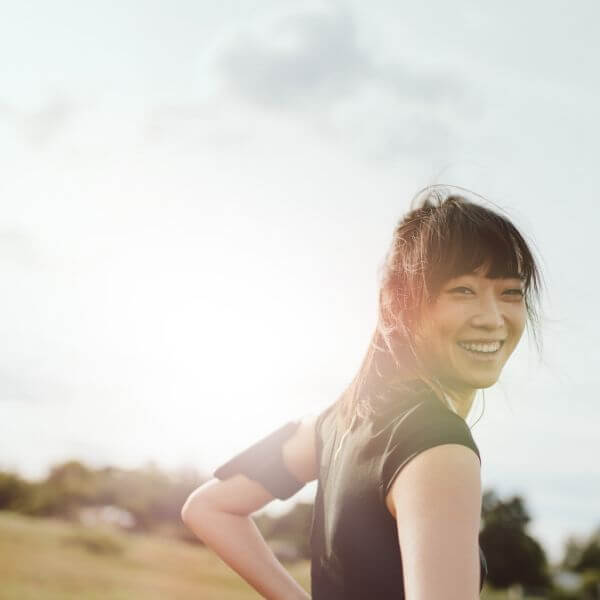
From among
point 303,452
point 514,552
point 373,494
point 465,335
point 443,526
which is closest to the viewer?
point 443,526

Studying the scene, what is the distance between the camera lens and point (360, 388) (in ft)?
5.07

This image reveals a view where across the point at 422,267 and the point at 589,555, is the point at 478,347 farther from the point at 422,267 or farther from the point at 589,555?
the point at 589,555

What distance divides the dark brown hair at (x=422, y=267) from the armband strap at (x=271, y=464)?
0.93 feet

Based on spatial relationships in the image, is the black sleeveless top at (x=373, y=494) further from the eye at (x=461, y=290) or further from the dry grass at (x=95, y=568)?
the dry grass at (x=95, y=568)

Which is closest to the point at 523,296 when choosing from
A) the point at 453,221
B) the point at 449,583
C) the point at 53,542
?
the point at 453,221

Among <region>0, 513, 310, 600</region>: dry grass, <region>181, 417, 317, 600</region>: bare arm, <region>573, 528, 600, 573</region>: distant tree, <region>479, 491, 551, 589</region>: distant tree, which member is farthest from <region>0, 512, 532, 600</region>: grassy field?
<region>573, 528, 600, 573</region>: distant tree

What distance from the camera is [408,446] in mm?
1197

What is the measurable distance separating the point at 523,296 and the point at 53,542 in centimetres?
1123

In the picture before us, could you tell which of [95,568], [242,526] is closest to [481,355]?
[242,526]

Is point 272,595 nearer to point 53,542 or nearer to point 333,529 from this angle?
point 333,529

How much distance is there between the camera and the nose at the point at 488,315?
1.51 metres

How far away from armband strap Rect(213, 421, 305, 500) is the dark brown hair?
0.93 feet

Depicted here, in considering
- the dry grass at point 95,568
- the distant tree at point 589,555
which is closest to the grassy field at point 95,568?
the dry grass at point 95,568

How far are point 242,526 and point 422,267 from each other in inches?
35.6
